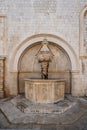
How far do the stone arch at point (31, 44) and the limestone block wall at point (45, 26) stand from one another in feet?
0.16

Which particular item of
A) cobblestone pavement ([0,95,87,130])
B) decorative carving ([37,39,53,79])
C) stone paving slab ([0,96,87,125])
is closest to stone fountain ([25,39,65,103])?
decorative carving ([37,39,53,79])

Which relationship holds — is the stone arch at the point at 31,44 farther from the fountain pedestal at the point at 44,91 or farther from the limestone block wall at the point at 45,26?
the fountain pedestal at the point at 44,91

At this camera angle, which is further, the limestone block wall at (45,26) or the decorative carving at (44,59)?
the limestone block wall at (45,26)

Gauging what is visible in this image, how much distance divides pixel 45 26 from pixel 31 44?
3.68ft

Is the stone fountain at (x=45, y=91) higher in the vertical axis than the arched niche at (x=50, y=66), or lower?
lower

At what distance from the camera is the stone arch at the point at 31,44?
9.77 meters

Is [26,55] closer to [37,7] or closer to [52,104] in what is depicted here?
[37,7]

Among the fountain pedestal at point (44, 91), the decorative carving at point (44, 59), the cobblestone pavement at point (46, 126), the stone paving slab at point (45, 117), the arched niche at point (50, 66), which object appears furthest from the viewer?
the arched niche at point (50, 66)

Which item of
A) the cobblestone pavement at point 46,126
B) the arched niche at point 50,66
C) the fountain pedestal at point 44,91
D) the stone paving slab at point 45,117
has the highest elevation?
the arched niche at point 50,66

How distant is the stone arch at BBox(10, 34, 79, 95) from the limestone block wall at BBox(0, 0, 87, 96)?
0.05m

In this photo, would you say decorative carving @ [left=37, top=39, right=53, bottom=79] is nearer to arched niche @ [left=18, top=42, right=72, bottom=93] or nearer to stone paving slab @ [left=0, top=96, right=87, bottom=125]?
arched niche @ [left=18, top=42, right=72, bottom=93]

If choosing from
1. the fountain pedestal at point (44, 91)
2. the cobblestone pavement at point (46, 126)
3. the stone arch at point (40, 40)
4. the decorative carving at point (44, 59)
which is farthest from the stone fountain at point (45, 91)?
the cobblestone pavement at point (46, 126)

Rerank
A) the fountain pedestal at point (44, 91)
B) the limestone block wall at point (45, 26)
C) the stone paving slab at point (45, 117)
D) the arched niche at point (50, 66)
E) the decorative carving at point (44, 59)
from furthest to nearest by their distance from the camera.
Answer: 1. the arched niche at point (50, 66)
2. the limestone block wall at point (45, 26)
3. the decorative carving at point (44, 59)
4. the fountain pedestal at point (44, 91)
5. the stone paving slab at point (45, 117)

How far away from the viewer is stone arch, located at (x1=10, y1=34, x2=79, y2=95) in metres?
9.77
